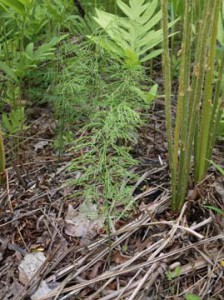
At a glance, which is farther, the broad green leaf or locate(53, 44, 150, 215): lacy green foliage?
the broad green leaf

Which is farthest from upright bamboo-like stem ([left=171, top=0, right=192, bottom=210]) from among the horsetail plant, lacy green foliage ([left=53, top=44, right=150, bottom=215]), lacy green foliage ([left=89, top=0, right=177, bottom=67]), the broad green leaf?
the broad green leaf

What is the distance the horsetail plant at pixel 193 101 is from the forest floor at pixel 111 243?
8 cm

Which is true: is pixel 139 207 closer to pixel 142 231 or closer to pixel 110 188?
pixel 142 231

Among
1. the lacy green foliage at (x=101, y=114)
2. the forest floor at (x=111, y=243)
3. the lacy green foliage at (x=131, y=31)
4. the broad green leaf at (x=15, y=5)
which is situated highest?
the broad green leaf at (x=15, y=5)

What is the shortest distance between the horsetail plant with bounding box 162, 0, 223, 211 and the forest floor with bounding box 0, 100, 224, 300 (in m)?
0.08

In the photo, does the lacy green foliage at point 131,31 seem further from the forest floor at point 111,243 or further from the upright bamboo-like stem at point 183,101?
the forest floor at point 111,243

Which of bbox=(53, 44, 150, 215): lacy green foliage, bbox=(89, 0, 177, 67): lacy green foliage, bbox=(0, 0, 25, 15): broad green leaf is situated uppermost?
bbox=(0, 0, 25, 15): broad green leaf

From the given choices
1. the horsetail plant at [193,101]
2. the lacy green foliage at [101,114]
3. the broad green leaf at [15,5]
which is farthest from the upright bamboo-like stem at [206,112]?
the broad green leaf at [15,5]

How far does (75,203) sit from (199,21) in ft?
2.23

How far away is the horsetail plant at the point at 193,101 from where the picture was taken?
1.30m

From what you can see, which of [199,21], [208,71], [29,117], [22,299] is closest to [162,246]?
Answer: [22,299]

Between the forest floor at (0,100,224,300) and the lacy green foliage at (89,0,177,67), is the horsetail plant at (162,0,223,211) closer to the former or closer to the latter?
the forest floor at (0,100,224,300)

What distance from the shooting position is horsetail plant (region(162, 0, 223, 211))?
130cm

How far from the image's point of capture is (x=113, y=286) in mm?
1362
